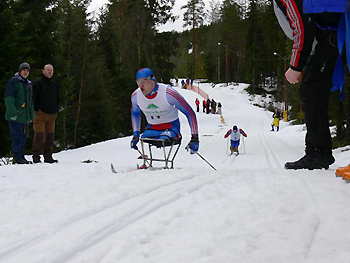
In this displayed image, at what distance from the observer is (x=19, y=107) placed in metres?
6.39

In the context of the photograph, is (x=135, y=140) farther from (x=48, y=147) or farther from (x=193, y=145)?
(x=48, y=147)

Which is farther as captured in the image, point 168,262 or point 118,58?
point 118,58

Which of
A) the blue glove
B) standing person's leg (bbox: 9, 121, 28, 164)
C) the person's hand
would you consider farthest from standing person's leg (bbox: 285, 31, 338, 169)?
standing person's leg (bbox: 9, 121, 28, 164)

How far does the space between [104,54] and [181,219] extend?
3498cm

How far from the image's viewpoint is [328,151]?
3.52 meters

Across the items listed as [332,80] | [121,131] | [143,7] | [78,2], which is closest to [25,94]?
[332,80]

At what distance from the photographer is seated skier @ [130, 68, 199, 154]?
5.22 metres

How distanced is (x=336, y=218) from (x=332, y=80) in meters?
1.82

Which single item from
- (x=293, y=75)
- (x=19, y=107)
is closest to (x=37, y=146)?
(x=19, y=107)

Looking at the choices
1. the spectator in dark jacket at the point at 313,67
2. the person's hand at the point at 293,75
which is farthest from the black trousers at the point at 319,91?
the person's hand at the point at 293,75

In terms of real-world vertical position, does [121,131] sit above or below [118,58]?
below

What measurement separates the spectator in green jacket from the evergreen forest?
3.05m

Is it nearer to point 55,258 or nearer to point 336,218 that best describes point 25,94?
point 55,258

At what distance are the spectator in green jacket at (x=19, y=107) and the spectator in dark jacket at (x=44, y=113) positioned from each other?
6.3 inches
